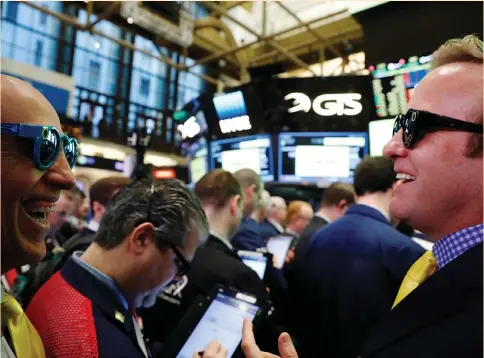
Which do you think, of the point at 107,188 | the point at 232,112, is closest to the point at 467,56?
the point at 107,188

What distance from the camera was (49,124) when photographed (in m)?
1.03

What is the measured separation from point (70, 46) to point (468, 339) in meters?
15.3

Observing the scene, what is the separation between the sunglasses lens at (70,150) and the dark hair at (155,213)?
0.52 meters

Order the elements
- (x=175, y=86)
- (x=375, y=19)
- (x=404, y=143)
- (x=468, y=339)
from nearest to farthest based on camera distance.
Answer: (x=468, y=339) < (x=404, y=143) < (x=375, y=19) < (x=175, y=86)

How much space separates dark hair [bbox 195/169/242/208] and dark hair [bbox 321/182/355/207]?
1281 millimetres

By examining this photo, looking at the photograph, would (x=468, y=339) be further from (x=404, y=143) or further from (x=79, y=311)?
(x=79, y=311)

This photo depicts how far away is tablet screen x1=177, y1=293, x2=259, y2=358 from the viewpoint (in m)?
1.68

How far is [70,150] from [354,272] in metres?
1.77

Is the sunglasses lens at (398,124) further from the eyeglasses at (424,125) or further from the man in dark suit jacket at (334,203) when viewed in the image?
the man in dark suit jacket at (334,203)

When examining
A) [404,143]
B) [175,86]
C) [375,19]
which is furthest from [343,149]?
[175,86]

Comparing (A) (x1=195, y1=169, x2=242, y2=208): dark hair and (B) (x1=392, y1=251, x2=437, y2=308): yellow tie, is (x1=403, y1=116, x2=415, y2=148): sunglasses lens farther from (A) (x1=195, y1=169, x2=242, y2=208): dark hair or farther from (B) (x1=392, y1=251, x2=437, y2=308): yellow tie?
(A) (x1=195, y1=169, x2=242, y2=208): dark hair

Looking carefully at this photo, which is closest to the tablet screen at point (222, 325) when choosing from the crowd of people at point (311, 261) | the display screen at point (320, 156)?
the crowd of people at point (311, 261)

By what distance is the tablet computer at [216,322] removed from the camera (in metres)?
1.69

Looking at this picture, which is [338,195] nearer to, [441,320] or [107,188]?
[107,188]
